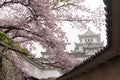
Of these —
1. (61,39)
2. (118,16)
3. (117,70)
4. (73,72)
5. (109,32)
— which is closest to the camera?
(118,16)

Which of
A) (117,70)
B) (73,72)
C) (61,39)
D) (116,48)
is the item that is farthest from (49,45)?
(116,48)

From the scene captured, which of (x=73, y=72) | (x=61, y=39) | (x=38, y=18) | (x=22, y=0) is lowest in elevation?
(x=73, y=72)

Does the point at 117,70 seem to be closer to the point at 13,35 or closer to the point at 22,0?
the point at 22,0

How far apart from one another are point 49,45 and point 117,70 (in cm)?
653

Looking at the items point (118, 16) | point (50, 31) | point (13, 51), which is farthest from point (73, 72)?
point (13, 51)

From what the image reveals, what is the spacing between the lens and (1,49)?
14.0 metres

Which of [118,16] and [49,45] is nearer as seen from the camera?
[118,16]

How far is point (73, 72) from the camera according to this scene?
30.8 feet

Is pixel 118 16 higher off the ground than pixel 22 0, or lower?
lower

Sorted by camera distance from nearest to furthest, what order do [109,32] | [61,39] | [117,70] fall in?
[109,32] → [117,70] → [61,39]

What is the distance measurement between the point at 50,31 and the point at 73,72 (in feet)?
12.1

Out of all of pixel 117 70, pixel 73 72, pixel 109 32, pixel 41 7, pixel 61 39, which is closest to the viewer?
pixel 109 32

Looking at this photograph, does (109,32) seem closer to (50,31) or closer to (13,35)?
(50,31)

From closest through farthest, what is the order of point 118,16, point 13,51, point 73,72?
point 118,16
point 73,72
point 13,51
